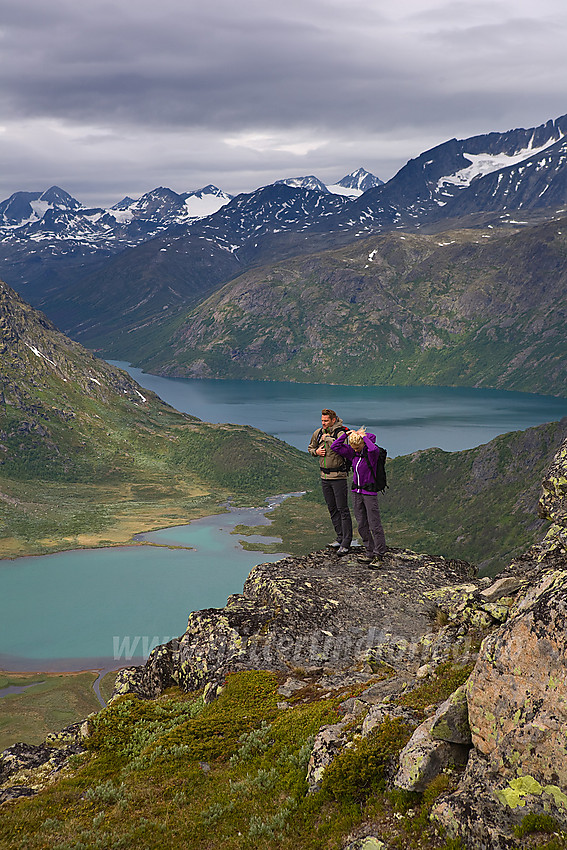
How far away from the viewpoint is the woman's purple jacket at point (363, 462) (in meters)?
25.6

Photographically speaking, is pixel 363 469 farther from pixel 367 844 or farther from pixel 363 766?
pixel 367 844

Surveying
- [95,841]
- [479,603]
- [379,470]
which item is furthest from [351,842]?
[379,470]

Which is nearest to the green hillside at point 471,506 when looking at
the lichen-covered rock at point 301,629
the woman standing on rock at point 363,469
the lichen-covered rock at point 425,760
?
the woman standing on rock at point 363,469

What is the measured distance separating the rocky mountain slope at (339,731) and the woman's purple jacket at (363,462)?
450 cm

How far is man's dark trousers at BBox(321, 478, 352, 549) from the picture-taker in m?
27.9

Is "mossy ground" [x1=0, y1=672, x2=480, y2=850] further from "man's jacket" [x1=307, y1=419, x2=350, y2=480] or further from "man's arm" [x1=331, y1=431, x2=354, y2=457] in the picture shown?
"man's jacket" [x1=307, y1=419, x2=350, y2=480]

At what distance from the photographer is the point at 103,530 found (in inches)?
7387

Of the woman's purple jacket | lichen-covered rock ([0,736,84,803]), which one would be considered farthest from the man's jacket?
lichen-covered rock ([0,736,84,803])

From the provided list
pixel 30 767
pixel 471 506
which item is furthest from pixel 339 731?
pixel 471 506

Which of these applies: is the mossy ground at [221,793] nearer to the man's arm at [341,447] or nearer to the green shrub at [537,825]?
the green shrub at [537,825]

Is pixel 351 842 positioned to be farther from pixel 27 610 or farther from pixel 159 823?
pixel 27 610

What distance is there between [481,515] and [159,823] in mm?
159475

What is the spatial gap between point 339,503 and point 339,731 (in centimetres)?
1411

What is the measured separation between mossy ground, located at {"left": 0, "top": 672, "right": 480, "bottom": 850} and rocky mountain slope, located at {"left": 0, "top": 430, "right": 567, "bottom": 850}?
4 centimetres
